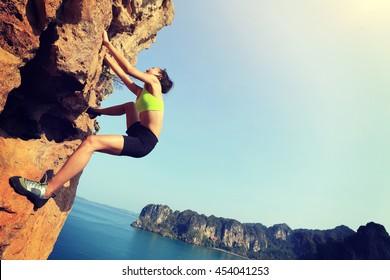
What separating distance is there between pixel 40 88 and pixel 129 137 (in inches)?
96.1

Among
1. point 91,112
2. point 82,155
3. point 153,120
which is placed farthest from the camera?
point 91,112

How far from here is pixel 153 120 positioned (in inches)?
199

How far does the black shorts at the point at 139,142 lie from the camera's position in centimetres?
474

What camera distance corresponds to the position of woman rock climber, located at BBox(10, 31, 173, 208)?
421 centimetres

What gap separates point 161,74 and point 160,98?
866 mm

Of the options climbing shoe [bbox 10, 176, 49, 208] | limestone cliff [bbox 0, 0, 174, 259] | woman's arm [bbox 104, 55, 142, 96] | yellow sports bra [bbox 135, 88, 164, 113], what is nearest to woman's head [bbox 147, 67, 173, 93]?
woman's arm [bbox 104, 55, 142, 96]

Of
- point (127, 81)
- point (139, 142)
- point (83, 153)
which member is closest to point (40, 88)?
point (127, 81)

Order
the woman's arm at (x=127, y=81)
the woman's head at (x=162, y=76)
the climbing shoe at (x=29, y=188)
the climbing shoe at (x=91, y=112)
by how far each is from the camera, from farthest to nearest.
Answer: the climbing shoe at (x=91, y=112) → the woman's arm at (x=127, y=81) → the woman's head at (x=162, y=76) → the climbing shoe at (x=29, y=188)

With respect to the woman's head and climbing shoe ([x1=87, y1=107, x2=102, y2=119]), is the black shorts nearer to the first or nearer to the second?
the woman's head

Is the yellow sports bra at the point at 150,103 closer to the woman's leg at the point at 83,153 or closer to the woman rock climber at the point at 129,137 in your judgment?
the woman rock climber at the point at 129,137

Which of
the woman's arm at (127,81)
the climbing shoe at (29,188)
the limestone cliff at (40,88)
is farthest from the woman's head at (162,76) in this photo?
the climbing shoe at (29,188)

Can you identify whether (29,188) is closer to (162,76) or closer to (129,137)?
(129,137)

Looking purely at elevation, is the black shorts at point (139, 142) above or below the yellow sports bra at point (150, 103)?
below
